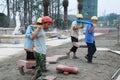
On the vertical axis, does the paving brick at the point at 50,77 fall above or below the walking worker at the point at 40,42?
below

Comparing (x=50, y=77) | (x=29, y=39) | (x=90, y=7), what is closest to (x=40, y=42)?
(x=29, y=39)

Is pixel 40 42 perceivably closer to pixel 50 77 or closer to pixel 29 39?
pixel 29 39

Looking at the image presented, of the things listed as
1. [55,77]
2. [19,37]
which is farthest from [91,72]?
[19,37]

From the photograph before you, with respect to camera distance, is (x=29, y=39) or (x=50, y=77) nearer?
(x=50, y=77)

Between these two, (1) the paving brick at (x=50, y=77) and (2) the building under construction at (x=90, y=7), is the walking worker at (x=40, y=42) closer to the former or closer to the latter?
(1) the paving brick at (x=50, y=77)

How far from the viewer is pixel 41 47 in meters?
8.42

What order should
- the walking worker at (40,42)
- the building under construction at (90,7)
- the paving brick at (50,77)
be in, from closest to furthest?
the walking worker at (40,42), the paving brick at (50,77), the building under construction at (90,7)

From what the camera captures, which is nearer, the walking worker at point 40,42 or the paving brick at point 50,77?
the walking worker at point 40,42

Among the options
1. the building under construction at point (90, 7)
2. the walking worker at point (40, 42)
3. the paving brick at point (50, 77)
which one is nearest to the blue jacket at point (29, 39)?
the walking worker at point (40, 42)

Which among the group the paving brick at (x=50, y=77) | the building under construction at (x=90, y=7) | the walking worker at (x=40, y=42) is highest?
the building under construction at (x=90, y=7)

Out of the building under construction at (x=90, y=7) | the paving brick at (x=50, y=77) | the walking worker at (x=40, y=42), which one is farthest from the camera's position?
the building under construction at (x=90, y=7)

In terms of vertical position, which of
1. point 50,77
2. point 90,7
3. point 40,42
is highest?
point 90,7

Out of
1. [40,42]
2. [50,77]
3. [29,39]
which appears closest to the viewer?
[40,42]

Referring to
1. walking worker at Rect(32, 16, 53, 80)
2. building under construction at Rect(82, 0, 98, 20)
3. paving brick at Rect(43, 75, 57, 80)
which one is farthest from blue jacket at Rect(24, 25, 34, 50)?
building under construction at Rect(82, 0, 98, 20)
